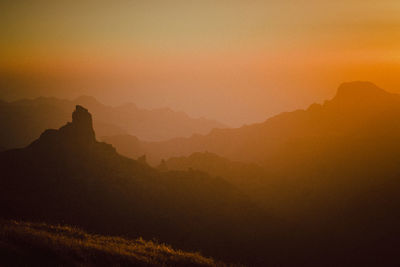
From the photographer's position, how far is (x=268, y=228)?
252 ft

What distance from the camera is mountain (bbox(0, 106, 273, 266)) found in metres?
58.8

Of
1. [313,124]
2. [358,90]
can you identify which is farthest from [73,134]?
[358,90]

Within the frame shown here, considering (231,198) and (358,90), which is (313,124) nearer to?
(358,90)

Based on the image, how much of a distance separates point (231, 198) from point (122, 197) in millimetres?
32566

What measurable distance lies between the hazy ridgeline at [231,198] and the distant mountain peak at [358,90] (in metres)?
58.2

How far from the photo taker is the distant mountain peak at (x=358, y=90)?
6809 inches

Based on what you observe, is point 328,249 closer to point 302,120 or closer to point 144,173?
point 144,173

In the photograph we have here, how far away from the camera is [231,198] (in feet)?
268

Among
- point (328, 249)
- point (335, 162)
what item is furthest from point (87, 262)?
point (335, 162)

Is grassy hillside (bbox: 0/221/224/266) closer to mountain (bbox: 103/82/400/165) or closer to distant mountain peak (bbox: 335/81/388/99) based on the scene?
mountain (bbox: 103/82/400/165)

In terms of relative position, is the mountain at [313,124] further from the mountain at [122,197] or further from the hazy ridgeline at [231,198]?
the mountain at [122,197]

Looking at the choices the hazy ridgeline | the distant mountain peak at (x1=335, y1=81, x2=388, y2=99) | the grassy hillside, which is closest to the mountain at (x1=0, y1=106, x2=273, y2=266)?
the hazy ridgeline

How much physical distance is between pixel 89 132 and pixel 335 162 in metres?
97.1

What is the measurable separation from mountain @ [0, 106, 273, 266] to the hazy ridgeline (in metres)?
0.27
